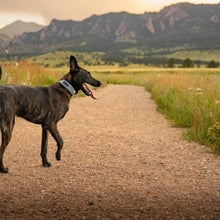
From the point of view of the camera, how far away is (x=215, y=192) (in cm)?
593

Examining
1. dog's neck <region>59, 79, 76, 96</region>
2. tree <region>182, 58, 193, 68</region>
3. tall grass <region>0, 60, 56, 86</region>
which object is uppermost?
dog's neck <region>59, 79, 76, 96</region>

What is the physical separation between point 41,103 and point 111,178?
1.47m

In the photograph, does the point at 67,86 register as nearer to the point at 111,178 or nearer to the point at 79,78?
the point at 79,78

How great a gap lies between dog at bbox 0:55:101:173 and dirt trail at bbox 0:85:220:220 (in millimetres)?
616

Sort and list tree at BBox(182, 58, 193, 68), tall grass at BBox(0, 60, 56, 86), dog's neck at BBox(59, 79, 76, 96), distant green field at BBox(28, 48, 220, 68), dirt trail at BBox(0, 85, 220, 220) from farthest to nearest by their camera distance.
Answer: distant green field at BBox(28, 48, 220, 68)
tree at BBox(182, 58, 193, 68)
tall grass at BBox(0, 60, 56, 86)
dog's neck at BBox(59, 79, 76, 96)
dirt trail at BBox(0, 85, 220, 220)

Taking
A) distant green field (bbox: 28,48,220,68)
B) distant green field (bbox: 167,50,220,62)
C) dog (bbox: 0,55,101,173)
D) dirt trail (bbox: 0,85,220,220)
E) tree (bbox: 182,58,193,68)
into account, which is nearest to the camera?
dirt trail (bbox: 0,85,220,220)

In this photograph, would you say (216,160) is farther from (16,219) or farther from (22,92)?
(16,219)

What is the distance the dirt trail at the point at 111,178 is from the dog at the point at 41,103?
0.62 m

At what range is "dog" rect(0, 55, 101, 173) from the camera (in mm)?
6225

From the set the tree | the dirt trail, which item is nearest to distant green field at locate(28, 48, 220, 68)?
the tree

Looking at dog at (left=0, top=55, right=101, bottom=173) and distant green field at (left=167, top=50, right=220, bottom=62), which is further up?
dog at (left=0, top=55, right=101, bottom=173)

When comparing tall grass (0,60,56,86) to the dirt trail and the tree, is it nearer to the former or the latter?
the dirt trail

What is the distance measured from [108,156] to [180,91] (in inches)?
334

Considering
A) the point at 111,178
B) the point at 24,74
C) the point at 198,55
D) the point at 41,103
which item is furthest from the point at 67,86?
the point at 198,55
